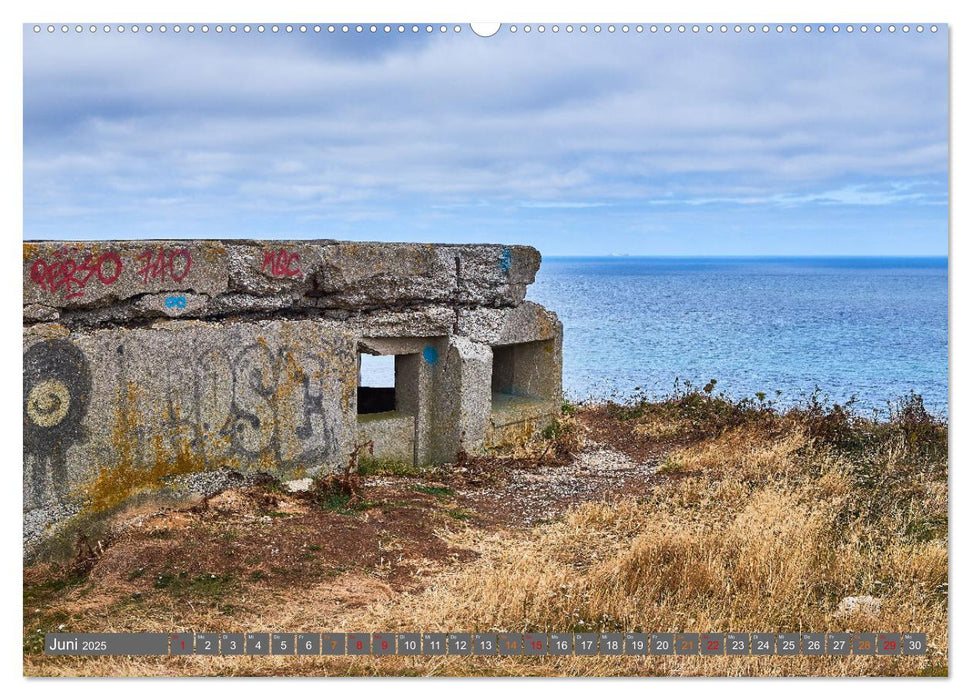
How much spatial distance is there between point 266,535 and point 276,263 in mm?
2100

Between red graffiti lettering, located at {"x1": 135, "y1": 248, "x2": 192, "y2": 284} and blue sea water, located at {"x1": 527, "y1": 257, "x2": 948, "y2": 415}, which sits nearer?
red graffiti lettering, located at {"x1": 135, "y1": 248, "x2": 192, "y2": 284}

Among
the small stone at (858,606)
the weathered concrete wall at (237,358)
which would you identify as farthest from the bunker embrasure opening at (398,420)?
the small stone at (858,606)

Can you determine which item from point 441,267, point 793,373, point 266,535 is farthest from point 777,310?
point 266,535

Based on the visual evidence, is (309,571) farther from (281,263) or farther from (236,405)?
(281,263)

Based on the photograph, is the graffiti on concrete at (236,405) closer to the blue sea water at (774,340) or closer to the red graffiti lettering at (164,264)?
the red graffiti lettering at (164,264)

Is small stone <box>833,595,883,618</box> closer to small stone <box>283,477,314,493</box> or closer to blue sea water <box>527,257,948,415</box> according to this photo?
blue sea water <box>527,257,948,415</box>

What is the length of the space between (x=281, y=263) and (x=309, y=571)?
2.50 meters

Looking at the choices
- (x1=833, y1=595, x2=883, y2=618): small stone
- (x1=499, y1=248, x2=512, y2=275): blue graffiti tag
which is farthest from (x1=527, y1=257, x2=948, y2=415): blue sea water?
(x1=499, y1=248, x2=512, y2=275): blue graffiti tag

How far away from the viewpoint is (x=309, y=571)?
5.81m

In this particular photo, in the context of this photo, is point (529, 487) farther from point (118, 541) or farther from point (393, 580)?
point (118, 541)

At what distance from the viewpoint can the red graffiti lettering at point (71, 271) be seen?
602 cm

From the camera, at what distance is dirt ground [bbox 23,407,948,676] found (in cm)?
430

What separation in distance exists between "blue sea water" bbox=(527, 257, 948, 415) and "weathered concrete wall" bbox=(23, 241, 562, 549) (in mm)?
2864

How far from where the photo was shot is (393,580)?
5770 millimetres
